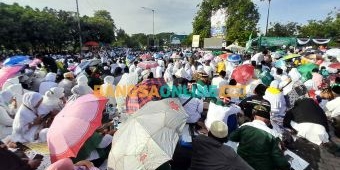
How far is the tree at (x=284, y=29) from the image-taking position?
54500 millimetres

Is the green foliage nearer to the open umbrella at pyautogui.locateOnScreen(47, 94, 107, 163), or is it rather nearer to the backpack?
the backpack

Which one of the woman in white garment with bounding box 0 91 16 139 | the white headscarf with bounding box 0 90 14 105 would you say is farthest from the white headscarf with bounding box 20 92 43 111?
the white headscarf with bounding box 0 90 14 105

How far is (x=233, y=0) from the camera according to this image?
46.0 meters

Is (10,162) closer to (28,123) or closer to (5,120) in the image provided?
(28,123)

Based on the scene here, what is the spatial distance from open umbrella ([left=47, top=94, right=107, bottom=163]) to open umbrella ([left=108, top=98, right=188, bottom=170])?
0.38 meters

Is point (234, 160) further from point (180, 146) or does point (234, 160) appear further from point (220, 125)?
point (180, 146)

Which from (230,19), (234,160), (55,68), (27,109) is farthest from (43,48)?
(234,160)

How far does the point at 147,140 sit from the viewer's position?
3.69 meters

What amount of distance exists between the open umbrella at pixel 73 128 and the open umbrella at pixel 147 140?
1.26 feet

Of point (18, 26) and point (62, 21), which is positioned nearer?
point (18, 26)

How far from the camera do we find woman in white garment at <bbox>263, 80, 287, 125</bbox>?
7.54 m

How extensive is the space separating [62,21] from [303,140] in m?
45.0

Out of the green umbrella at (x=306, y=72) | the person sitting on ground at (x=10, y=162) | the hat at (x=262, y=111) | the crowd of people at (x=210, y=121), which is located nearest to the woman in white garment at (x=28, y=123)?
the crowd of people at (x=210, y=121)

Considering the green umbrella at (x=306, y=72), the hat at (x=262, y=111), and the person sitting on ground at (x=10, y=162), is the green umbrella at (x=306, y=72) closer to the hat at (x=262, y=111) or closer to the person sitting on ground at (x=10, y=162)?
the hat at (x=262, y=111)
